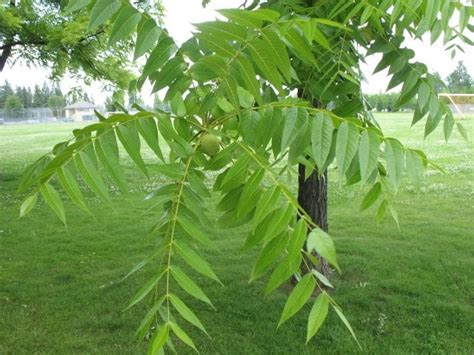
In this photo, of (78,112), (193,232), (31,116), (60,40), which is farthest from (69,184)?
(78,112)

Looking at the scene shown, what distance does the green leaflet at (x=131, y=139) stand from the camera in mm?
1373

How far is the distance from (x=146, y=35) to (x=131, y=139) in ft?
1.31

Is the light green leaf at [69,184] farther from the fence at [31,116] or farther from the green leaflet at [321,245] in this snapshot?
the fence at [31,116]

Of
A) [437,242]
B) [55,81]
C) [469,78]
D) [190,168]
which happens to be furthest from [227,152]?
[469,78]

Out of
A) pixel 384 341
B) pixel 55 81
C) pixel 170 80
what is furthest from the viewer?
pixel 55 81

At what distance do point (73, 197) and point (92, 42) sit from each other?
9.76m

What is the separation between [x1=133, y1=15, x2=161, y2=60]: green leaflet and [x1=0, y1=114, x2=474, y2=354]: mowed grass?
814 mm

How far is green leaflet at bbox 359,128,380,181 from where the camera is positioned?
1363 millimetres

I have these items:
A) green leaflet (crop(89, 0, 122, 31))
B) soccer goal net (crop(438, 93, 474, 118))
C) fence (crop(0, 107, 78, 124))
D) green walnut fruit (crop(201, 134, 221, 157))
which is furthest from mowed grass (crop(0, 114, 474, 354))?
fence (crop(0, 107, 78, 124))

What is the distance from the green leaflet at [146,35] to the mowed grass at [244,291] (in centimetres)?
81

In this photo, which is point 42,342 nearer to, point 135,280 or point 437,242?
point 135,280

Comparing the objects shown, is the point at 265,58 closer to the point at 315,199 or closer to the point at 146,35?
the point at 146,35

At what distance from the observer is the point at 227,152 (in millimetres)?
1440

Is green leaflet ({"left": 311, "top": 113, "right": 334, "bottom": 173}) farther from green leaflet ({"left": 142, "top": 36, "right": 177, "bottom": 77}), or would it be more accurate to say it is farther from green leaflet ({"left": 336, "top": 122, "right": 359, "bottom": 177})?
green leaflet ({"left": 142, "top": 36, "right": 177, "bottom": 77})
